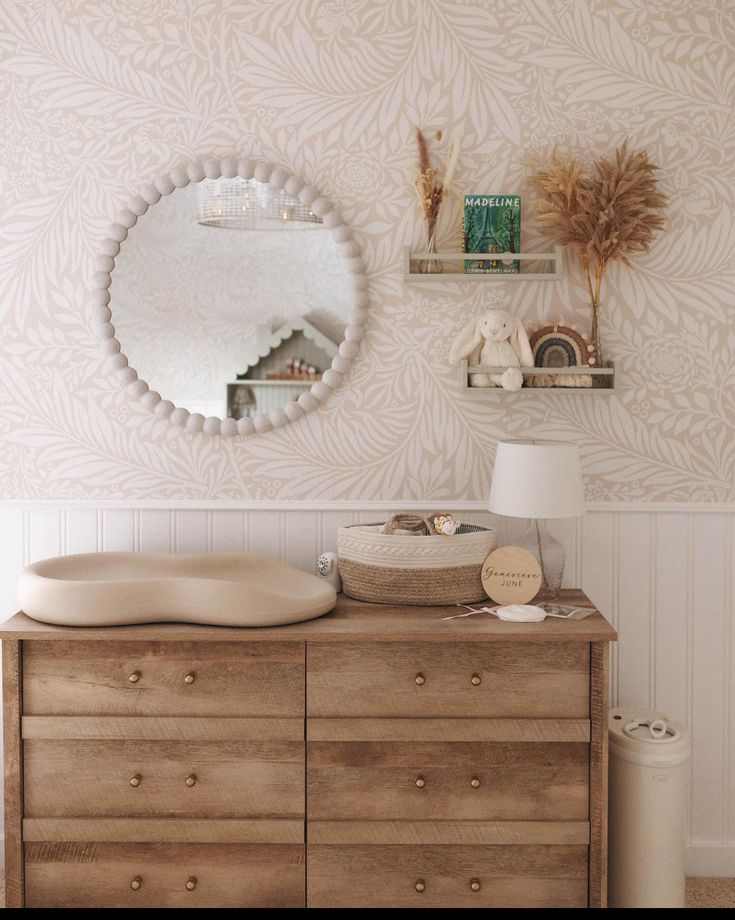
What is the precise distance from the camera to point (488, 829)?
2094mm

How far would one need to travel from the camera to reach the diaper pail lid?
223 cm

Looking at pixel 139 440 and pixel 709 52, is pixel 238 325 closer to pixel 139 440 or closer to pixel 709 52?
pixel 139 440

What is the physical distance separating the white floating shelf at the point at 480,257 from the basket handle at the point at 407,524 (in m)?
0.65

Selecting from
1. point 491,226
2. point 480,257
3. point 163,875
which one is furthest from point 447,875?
point 491,226

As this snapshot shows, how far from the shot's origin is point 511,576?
2.26 m

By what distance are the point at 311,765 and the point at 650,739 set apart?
848mm

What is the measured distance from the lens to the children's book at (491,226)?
247 centimetres

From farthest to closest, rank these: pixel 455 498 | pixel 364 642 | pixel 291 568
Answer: pixel 455 498
pixel 291 568
pixel 364 642

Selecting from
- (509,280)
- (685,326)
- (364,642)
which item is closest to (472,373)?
(509,280)

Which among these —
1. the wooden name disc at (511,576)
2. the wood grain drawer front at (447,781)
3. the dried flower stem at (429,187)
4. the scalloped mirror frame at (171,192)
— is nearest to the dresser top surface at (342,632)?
the wooden name disc at (511,576)

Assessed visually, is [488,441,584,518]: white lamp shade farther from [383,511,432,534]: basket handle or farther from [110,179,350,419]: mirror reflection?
[110,179,350,419]: mirror reflection

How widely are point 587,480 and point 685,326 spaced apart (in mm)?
502

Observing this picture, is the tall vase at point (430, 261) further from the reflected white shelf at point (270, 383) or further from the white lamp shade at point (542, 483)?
the white lamp shade at point (542, 483)

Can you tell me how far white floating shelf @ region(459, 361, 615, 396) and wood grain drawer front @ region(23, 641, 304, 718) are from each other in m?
0.88
